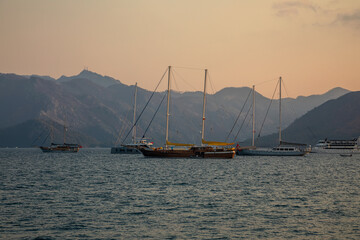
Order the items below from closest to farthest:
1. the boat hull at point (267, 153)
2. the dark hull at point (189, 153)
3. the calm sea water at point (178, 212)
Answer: the calm sea water at point (178, 212)
the dark hull at point (189, 153)
the boat hull at point (267, 153)

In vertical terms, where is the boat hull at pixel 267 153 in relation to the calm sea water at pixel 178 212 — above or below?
above

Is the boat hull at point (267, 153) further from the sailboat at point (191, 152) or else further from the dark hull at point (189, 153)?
the dark hull at point (189, 153)

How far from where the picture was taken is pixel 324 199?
46.9m

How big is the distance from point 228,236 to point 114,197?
814 inches

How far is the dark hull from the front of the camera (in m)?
123

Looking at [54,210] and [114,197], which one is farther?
[114,197]

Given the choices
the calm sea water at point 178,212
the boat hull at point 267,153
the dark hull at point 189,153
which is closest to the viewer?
the calm sea water at point 178,212

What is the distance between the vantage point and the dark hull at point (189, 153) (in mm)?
123000

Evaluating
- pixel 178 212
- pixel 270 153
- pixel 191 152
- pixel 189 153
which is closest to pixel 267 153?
pixel 270 153

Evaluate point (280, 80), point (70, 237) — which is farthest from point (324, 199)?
point (280, 80)

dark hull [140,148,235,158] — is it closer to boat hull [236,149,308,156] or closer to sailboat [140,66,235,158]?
sailboat [140,66,235,158]

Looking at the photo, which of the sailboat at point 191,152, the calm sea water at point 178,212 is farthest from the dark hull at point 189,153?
the calm sea water at point 178,212

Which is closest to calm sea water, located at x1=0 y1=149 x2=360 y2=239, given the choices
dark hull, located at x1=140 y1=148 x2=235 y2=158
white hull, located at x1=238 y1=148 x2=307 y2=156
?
dark hull, located at x1=140 y1=148 x2=235 y2=158

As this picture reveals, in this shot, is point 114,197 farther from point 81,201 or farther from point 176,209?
point 176,209
